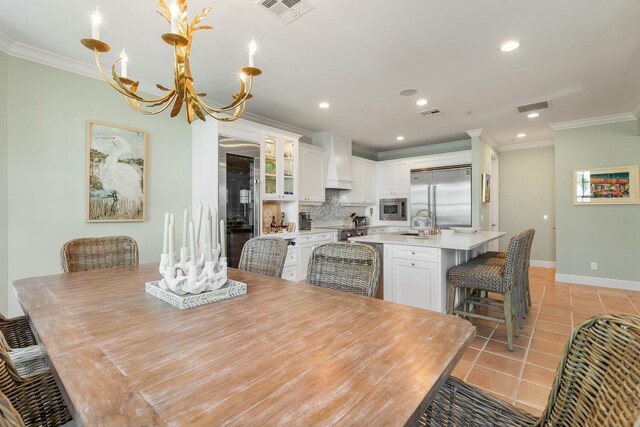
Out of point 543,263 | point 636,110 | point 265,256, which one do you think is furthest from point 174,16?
point 543,263

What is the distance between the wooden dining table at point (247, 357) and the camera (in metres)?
0.66

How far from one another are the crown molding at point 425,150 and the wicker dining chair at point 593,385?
576 centimetres

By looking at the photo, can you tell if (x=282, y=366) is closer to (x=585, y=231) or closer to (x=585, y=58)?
(x=585, y=58)

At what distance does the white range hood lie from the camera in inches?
214

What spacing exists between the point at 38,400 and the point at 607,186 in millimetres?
6440

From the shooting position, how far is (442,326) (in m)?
1.12

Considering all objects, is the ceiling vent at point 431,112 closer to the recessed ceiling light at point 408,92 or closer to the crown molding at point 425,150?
the recessed ceiling light at point 408,92

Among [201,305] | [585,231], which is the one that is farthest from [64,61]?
[585,231]

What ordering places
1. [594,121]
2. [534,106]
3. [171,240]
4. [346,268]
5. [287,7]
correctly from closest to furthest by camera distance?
[171,240] → [346,268] → [287,7] → [534,106] → [594,121]

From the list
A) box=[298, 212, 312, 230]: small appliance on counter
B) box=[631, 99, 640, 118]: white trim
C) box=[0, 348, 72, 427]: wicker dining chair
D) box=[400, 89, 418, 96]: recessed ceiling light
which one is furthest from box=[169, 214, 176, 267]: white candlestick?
box=[631, 99, 640, 118]: white trim

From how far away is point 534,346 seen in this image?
8.63 ft

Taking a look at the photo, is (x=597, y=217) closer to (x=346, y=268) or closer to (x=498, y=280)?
(x=498, y=280)

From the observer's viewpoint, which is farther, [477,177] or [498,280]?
[477,177]

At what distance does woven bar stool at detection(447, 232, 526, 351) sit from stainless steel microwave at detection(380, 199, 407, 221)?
10.9 feet
